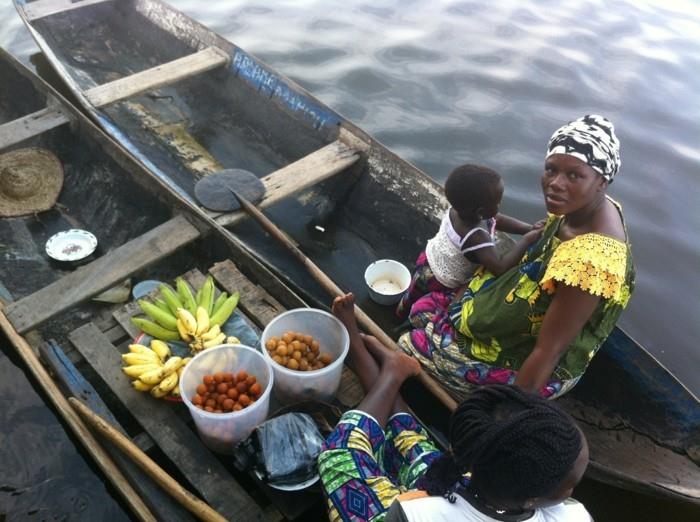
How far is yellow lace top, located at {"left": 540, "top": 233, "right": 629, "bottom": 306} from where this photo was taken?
6.83ft

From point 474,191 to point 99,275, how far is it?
7.63 feet

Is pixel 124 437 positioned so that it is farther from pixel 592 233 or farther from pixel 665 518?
pixel 665 518

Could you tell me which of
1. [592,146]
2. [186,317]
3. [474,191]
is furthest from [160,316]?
[592,146]

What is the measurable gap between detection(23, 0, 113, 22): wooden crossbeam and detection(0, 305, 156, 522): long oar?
15.2 feet

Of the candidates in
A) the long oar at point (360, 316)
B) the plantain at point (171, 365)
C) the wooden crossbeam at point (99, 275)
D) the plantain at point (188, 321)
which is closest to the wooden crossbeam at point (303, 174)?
the long oar at point (360, 316)

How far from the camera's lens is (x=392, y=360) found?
2.83 m

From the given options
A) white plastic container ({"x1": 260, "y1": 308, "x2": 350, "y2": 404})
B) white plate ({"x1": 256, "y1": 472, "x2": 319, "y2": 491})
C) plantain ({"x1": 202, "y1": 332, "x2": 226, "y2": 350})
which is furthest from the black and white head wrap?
plantain ({"x1": 202, "y1": 332, "x2": 226, "y2": 350})

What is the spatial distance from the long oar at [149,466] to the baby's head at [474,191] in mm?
1925

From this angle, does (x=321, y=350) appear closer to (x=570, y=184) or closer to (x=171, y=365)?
(x=171, y=365)

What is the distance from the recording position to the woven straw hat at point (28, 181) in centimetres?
441

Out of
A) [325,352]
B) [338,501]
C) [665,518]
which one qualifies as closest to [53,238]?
[325,352]

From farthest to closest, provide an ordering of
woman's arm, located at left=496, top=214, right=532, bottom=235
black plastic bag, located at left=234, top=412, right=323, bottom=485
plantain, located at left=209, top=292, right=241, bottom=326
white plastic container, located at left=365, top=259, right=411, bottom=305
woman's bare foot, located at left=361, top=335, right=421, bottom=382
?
white plastic container, located at left=365, top=259, right=411, bottom=305
woman's arm, located at left=496, top=214, right=532, bottom=235
plantain, located at left=209, top=292, right=241, bottom=326
woman's bare foot, located at left=361, top=335, right=421, bottom=382
black plastic bag, located at left=234, top=412, right=323, bottom=485

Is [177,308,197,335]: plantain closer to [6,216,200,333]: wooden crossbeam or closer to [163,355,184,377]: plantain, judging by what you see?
[163,355,184,377]: plantain

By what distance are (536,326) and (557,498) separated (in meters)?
1.03
